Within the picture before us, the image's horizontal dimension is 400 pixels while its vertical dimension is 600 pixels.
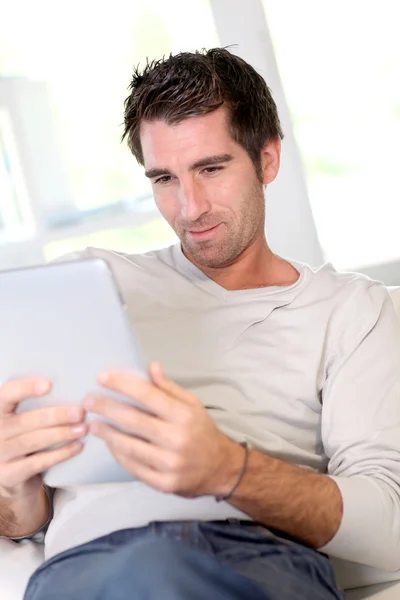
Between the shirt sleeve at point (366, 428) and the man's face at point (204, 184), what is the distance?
28 centimetres

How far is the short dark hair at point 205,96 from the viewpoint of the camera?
5.61 ft

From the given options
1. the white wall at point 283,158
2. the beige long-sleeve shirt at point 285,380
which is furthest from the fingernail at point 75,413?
the white wall at point 283,158

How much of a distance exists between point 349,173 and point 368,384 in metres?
1.74

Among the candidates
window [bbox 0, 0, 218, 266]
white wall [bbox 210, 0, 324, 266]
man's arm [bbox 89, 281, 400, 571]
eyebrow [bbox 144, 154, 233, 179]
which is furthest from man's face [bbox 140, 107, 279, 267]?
window [bbox 0, 0, 218, 266]

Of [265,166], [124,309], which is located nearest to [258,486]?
[124,309]

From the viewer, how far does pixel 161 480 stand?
42.8 inches

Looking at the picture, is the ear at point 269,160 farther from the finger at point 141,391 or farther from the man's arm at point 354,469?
the finger at point 141,391

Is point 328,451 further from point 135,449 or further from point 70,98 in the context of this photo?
point 70,98

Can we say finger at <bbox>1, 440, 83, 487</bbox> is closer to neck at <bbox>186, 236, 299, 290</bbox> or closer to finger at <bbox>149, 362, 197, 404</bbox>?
finger at <bbox>149, 362, 197, 404</bbox>

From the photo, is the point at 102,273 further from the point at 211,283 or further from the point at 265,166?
the point at 265,166

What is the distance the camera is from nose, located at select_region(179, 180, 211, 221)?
1.67 m

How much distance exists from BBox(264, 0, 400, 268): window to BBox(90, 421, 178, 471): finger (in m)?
2.17

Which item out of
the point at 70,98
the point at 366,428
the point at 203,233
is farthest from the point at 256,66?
the point at 366,428

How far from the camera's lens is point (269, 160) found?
188 centimetres
